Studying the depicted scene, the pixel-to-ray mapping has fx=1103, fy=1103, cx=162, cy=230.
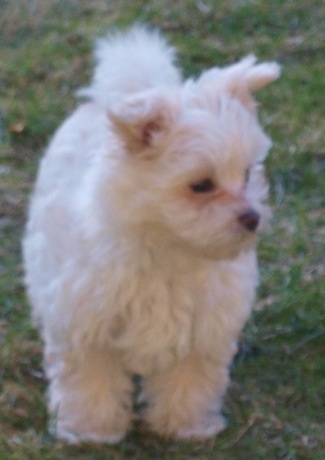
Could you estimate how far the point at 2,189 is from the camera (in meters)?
4.92

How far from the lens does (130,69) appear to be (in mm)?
3275

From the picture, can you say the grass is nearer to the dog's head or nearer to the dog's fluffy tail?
the dog's head

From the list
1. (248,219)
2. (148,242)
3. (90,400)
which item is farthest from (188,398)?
(248,219)

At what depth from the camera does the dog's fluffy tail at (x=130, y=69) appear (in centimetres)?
325

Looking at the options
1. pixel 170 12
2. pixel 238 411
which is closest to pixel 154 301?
pixel 238 411

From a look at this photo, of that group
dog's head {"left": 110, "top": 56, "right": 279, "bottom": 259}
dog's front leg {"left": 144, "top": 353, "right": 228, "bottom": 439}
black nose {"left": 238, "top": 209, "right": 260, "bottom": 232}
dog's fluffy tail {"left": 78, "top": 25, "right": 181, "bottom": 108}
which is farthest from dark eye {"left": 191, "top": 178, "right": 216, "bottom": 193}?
dog's front leg {"left": 144, "top": 353, "right": 228, "bottom": 439}

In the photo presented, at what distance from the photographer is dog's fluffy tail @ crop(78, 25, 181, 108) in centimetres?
325

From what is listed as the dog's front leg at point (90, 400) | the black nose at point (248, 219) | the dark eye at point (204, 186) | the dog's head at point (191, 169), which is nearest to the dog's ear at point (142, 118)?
the dog's head at point (191, 169)

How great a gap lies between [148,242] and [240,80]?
1.71 ft

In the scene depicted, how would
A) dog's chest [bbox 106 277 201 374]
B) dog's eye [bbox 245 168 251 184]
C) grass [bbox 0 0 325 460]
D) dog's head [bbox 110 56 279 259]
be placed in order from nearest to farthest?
dog's head [bbox 110 56 279 259]
dog's eye [bbox 245 168 251 184]
dog's chest [bbox 106 277 201 374]
grass [bbox 0 0 325 460]

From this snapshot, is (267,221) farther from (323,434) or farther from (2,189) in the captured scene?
(2,189)

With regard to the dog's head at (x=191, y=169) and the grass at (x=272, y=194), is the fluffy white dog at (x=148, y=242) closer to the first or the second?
the dog's head at (x=191, y=169)

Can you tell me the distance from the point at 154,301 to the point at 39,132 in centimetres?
243

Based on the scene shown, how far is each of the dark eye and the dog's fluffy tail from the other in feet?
1.40
